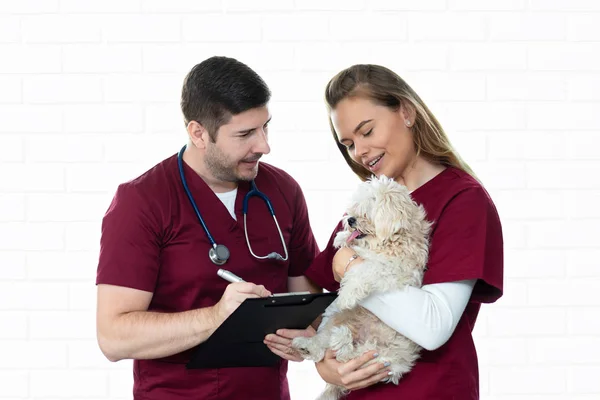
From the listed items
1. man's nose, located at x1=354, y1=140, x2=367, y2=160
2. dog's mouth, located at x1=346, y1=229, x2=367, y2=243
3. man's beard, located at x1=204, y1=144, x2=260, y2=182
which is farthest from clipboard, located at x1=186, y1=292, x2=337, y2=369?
man's beard, located at x1=204, y1=144, x2=260, y2=182

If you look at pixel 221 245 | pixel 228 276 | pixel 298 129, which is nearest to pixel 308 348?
pixel 228 276

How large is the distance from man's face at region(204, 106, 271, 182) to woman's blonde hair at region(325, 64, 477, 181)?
29cm

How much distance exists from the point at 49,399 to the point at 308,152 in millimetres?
1601

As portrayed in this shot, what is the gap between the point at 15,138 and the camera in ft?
10.8

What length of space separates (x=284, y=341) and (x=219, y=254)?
1.09 feet

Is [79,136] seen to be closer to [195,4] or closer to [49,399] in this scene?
[195,4]

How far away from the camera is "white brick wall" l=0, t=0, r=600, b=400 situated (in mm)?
3271

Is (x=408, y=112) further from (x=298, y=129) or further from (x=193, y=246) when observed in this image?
(x=298, y=129)

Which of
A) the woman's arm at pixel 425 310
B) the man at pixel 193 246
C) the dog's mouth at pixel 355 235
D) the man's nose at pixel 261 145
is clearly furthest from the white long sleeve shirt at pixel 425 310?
the man's nose at pixel 261 145

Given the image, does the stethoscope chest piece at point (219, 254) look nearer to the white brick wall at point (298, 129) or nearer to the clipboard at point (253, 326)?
the clipboard at point (253, 326)

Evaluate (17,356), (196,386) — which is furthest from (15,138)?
(196,386)

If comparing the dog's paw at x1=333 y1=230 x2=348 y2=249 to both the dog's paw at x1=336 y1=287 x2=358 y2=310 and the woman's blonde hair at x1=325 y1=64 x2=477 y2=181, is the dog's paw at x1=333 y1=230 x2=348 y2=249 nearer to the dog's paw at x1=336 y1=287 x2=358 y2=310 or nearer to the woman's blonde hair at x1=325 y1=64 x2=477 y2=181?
the dog's paw at x1=336 y1=287 x2=358 y2=310

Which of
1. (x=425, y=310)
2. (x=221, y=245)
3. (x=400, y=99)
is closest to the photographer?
(x=425, y=310)

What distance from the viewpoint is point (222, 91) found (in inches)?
90.1
